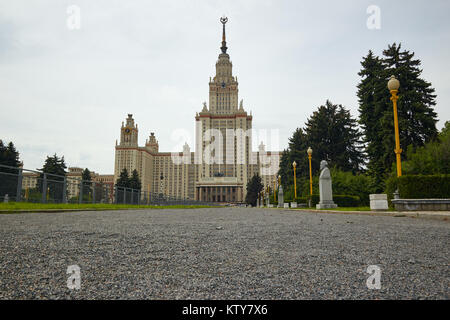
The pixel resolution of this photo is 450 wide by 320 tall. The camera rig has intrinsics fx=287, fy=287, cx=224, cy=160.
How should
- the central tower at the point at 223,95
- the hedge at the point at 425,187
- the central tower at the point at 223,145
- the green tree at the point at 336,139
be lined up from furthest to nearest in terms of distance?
the central tower at the point at 223,95, the central tower at the point at 223,145, the green tree at the point at 336,139, the hedge at the point at 425,187

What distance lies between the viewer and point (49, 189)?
14.2 meters

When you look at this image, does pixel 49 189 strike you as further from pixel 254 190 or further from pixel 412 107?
pixel 254 190

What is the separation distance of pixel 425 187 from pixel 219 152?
132 m

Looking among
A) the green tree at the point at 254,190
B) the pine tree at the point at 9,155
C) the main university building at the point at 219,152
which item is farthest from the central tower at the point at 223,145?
the pine tree at the point at 9,155

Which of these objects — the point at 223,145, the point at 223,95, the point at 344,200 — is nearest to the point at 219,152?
the point at 223,145

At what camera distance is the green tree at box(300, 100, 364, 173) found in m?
37.5

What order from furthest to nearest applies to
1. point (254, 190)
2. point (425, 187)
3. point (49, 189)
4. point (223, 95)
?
1. point (223, 95)
2. point (254, 190)
3. point (49, 189)
4. point (425, 187)

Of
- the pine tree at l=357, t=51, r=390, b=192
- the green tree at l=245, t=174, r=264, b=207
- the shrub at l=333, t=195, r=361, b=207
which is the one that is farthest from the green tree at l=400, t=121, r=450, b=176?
the green tree at l=245, t=174, r=264, b=207

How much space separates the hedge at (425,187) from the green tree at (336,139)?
27.6 metres

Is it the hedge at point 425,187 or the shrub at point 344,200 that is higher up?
the hedge at point 425,187

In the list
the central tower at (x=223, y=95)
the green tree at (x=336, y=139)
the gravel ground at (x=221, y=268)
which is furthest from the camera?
the central tower at (x=223, y=95)

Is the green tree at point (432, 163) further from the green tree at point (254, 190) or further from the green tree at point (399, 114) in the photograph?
the green tree at point (254, 190)

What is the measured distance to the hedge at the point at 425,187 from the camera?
1005 cm
